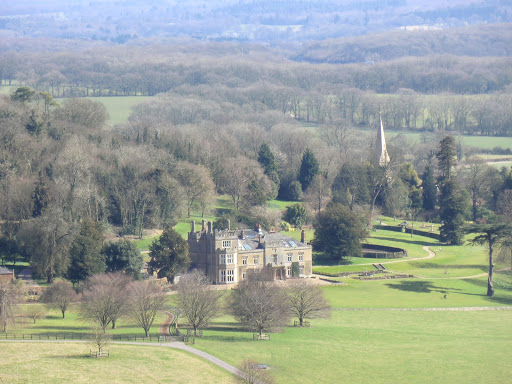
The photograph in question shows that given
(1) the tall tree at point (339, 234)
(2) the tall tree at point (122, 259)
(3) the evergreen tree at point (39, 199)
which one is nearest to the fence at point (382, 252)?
(1) the tall tree at point (339, 234)

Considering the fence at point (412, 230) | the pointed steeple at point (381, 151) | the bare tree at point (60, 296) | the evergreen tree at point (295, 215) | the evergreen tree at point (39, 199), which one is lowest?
the bare tree at point (60, 296)

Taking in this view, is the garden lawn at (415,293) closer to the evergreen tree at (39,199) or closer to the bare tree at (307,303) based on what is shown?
the bare tree at (307,303)

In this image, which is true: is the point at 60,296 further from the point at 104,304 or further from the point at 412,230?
the point at 412,230

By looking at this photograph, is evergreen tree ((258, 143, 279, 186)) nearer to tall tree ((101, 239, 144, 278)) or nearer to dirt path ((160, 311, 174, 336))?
tall tree ((101, 239, 144, 278))

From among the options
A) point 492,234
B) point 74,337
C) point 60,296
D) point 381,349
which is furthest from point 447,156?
point 74,337

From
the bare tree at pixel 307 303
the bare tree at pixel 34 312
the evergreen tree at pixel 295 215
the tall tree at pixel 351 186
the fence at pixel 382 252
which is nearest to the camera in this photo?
the bare tree at pixel 34 312

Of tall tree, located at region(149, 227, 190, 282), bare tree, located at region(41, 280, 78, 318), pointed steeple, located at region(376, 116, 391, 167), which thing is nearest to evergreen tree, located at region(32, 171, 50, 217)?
tall tree, located at region(149, 227, 190, 282)
